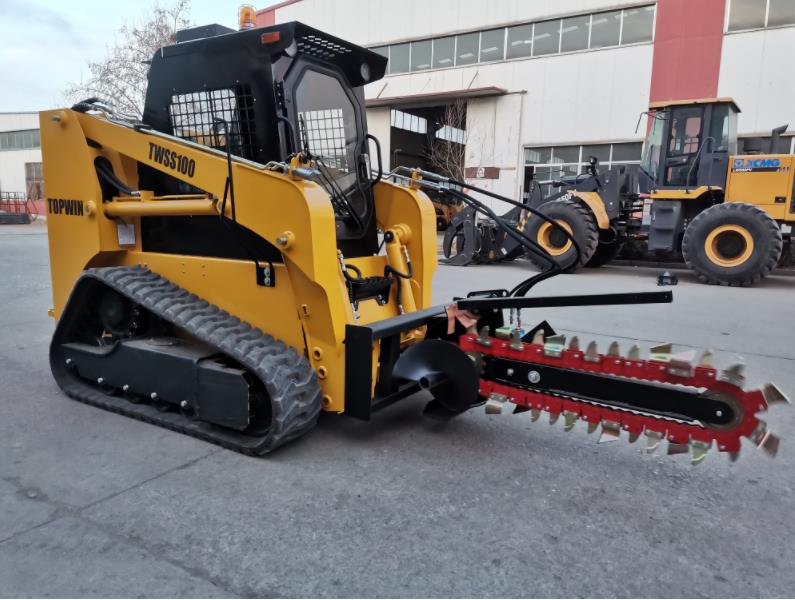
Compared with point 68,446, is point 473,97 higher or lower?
higher

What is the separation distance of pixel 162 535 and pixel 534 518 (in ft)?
5.28

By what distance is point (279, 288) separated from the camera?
3.46 metres

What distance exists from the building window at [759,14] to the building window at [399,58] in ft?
36.7

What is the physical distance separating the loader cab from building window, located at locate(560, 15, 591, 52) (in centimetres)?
875

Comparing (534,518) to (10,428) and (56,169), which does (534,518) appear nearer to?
(10,428)

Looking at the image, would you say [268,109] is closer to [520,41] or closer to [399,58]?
[520,41]

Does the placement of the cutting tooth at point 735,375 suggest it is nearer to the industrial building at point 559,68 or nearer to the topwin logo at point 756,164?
the topwin logo at point 756,164

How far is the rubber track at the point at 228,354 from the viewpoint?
317cm

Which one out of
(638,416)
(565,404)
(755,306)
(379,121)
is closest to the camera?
(638,416)

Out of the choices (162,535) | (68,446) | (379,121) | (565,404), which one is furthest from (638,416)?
(379,121)

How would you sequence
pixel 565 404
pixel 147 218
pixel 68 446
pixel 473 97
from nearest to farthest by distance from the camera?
pixel 565 404 < pixel 68 446 < pixel 147 218 < pixel 473 97

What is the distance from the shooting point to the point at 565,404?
304 cm

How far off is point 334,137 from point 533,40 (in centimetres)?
1881

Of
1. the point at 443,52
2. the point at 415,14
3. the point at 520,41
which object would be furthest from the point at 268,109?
the point at 415,14
